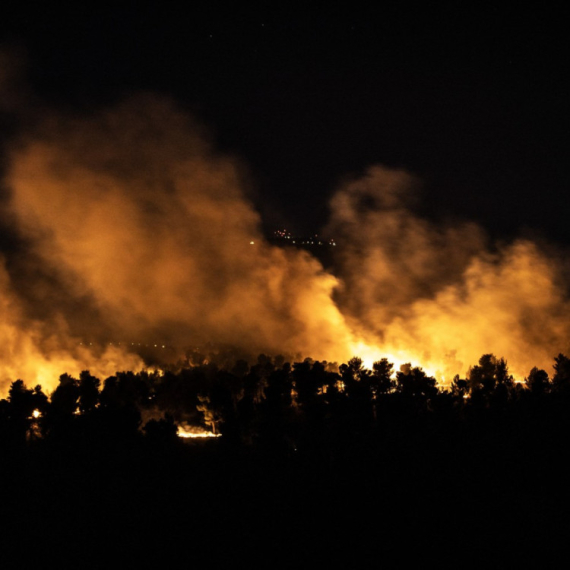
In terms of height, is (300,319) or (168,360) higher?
(300,319)

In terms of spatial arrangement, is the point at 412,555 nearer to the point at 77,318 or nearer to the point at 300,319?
the point at 300,319

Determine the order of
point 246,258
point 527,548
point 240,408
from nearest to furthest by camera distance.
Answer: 1. point 527,548
2. point 240,408
3. point 246,258

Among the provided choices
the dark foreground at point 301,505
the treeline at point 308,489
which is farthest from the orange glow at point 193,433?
the dark foreground at point 301,505

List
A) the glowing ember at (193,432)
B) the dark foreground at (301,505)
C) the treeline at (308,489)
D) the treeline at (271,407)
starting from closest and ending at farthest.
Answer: the dark foreground at (301,505) < the treeline at (308,489) < the treeline at (271,407) < the glowing ember at (193,432)

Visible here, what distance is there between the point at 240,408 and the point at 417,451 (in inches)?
302

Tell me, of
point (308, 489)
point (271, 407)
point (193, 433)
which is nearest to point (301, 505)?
point (308, 489)

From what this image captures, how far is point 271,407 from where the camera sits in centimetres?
1864

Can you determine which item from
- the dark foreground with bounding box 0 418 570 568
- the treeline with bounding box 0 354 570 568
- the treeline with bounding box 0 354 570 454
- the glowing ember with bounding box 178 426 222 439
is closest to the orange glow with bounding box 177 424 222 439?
the glowing ember with bounding box 178 426 222 439

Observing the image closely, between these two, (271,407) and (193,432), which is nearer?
(271,407)

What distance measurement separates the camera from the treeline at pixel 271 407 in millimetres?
15148

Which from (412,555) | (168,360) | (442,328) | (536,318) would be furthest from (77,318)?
(412,555)

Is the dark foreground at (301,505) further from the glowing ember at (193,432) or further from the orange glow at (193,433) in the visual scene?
the glowing ember at (193,432)

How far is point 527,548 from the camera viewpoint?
9398mm

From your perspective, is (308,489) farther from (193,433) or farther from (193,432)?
(193,432)
